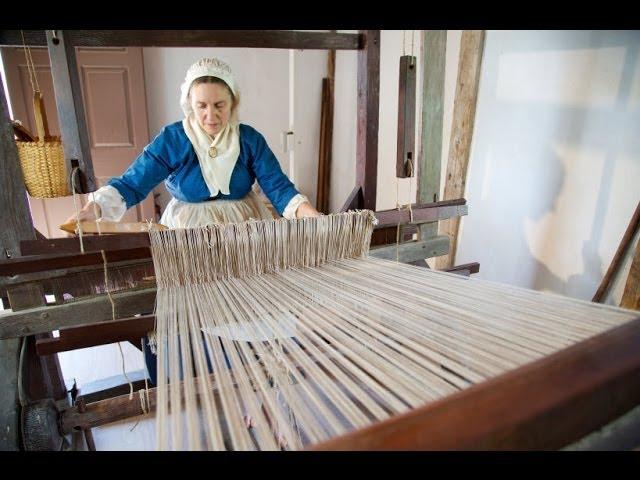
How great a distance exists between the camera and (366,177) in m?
1.54

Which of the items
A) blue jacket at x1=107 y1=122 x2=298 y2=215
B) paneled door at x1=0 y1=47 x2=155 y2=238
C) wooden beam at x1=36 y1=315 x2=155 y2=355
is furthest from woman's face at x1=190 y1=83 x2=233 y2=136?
paneled door at x1=0 y1=47 x2=155 y2=238

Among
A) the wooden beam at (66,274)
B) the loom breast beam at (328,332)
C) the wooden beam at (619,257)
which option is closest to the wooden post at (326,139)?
the wooden beam at (619,257)

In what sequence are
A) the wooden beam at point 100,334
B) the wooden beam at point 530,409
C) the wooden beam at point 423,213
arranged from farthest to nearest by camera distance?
1. the wooden beam at point 423,213
2. the wooden beam at point 100,334
3. the wooden beam at point 530,409

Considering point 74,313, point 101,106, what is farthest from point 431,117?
point 101,106

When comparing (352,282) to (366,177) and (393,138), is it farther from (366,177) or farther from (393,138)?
(393,138)

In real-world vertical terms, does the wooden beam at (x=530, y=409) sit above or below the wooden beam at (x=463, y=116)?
below

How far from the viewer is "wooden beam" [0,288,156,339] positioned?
1.09 metres

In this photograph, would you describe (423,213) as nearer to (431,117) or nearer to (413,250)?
(413,250)

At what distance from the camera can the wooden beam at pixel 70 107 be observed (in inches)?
42.7

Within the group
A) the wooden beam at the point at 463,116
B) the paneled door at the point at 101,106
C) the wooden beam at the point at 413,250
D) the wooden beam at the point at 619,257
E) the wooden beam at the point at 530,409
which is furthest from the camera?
the paneled door at the point at 101,106

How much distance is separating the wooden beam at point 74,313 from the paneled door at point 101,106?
2.55m

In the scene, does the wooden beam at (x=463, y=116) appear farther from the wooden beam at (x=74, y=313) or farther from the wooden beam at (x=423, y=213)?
the wooden beam at (x=74, y=313)

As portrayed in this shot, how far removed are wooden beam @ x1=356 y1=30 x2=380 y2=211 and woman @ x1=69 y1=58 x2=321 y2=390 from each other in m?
0.22

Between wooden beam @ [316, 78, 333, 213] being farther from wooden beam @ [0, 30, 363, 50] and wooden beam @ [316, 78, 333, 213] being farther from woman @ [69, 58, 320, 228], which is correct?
wooden beam @ [0, 30, 363, 50]
